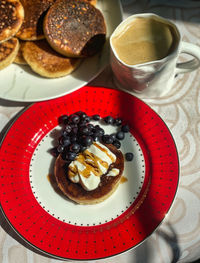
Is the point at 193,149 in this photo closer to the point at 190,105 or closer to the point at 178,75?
→ the point at 190,105

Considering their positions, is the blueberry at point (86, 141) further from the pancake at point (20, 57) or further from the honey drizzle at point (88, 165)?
the pancake at point (20, 57)

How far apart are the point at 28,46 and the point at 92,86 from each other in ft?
0.91

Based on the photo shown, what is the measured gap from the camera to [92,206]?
1.01m

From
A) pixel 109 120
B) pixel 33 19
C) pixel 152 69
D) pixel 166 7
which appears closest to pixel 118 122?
Answer: pixel 109 120

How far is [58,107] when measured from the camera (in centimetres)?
114

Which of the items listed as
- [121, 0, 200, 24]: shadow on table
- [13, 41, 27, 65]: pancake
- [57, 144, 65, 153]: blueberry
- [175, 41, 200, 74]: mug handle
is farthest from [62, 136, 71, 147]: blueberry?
[121, 0, 200, 24]: shadow on table

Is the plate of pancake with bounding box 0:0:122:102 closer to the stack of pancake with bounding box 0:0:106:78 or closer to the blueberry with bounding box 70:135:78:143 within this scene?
the stack of pancake with bounding box 0:0:106:78

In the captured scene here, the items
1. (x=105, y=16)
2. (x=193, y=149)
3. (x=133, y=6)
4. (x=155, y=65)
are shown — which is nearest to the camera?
(x=155, y=65)

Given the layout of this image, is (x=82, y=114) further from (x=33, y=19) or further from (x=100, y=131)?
(x=33, y=19)

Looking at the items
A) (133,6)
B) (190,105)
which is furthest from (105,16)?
(190,105)

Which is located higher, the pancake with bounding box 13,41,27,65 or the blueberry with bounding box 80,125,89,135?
the pancake with bounding box 13,41,27,65

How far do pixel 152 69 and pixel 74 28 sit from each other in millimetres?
349

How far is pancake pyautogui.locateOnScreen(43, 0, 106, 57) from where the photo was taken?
1062 mm

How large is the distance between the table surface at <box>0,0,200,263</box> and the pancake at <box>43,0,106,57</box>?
162 mm
